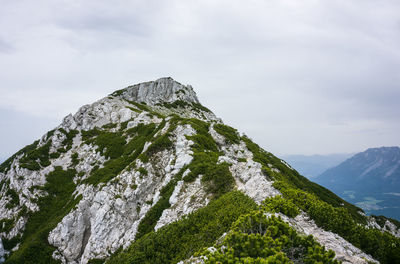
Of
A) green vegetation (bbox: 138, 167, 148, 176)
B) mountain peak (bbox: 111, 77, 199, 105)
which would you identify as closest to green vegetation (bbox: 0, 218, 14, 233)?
green vegetation (bbox: 138, 167, 148, 176)

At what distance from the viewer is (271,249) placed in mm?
6938

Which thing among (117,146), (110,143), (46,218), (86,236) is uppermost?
(110,143)

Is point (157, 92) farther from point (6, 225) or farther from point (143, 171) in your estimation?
point (6, 225)

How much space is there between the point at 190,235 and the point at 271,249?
701 cm

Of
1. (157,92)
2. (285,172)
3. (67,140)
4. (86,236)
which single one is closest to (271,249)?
(86,236)

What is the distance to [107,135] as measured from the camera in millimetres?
43156

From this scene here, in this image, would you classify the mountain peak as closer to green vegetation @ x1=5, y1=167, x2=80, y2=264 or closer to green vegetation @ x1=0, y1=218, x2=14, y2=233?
green vegetation @ x1=5, y1=167, x2=80, y2=264

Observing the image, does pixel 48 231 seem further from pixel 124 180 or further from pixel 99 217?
pixel 124 180

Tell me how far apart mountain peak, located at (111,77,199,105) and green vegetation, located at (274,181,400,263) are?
73.7 meters

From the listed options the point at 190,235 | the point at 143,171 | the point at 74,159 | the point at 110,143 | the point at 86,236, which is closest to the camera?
the point at 190,235

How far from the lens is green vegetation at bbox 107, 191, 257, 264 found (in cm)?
1173

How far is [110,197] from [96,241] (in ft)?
15.9

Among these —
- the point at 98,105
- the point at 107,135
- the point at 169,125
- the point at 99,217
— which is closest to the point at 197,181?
the point at 99,217

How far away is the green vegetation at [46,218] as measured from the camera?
2325cm
